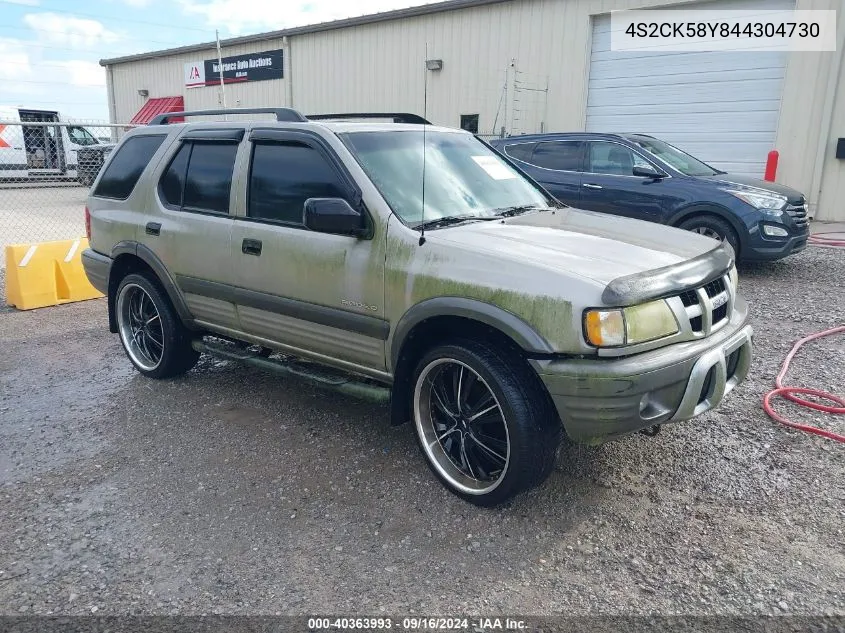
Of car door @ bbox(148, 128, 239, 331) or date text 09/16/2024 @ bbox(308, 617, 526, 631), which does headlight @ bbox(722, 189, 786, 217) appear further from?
date text 09/16/2024 @ bbox(308, 617, 526, 631)

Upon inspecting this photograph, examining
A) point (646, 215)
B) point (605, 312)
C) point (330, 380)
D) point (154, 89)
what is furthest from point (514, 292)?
point (154, 89)

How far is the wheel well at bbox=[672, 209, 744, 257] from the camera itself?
7.78 metres

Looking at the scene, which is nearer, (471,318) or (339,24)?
(471,318)

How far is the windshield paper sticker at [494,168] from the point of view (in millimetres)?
4203

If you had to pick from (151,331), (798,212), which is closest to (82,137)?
(151,331)

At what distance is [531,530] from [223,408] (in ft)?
7.71

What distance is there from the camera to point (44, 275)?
280 inches

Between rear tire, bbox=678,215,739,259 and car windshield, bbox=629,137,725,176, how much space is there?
68cm

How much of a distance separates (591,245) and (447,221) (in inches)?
30.1

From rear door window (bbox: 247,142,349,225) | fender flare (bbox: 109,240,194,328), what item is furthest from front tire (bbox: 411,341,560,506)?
fender flare (bbox: 109,240,194,328)

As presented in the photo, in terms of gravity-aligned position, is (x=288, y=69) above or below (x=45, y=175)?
above

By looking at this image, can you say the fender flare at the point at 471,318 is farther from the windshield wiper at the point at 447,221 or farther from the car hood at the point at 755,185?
the car hood at the point at 755,185

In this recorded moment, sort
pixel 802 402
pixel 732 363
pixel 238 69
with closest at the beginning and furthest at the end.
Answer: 1. pixel 732 363
2. pixel 802 402
3. pixel 238 69

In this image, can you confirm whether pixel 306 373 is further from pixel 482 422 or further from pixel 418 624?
pixel 418 624
